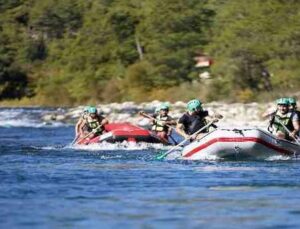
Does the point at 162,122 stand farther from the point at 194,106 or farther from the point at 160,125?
the point at 194,106

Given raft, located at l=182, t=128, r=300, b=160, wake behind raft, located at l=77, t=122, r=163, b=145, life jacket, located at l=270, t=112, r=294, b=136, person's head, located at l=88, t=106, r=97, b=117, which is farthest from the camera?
person's head, located at l=88, t=106, r=97, b=117

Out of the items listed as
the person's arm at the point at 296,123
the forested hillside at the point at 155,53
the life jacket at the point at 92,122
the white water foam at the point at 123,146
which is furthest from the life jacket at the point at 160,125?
the forested hillside at the point at 155,53

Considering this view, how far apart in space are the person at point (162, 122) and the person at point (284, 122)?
188 inches

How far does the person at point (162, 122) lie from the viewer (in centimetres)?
2558

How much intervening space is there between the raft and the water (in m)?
0.50

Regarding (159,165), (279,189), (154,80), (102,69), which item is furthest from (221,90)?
(279,189)

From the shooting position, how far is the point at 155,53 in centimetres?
7594

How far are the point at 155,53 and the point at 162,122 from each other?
50.4 meters

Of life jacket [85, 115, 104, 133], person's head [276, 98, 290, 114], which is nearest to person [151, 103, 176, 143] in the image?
life jacket [85, 115, 104, 133]

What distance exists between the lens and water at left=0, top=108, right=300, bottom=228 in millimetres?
11180

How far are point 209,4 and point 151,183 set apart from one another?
7334 cm

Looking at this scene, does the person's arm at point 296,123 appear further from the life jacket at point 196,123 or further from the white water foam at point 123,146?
the white water foam at point 123,146

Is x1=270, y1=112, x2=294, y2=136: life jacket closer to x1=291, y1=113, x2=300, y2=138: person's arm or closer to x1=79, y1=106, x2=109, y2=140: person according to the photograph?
x1=291, y1=113, x2=300, y2=138: person's arm

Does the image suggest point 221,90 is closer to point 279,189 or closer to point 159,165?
point 159,165
